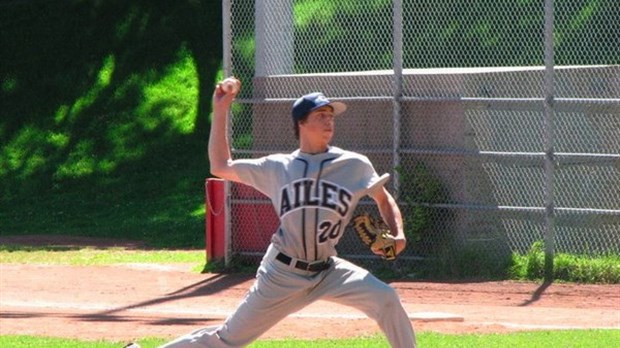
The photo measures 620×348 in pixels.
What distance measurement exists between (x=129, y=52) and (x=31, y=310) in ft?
48.0

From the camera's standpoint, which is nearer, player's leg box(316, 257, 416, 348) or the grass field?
player's leg box(316, 257, 416, 348)

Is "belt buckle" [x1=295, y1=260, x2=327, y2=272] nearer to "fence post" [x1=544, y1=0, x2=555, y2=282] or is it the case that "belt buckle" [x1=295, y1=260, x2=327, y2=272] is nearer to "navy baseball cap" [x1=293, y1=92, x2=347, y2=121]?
"navy baseball cap" [x1=293, y1=92, x2=347, y2=121]

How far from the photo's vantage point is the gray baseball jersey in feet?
23.4

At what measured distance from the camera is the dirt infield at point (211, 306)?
37.4 feet

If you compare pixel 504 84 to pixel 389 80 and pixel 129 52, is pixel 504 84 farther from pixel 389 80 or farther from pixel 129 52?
pixel 129 52

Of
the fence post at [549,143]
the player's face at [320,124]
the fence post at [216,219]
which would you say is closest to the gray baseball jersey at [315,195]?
the player's face at [320,124]

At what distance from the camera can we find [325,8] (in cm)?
2258

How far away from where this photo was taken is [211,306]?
43.0 ft

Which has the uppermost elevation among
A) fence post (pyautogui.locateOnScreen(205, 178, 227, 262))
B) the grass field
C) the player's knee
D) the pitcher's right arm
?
the pitcher's right arm

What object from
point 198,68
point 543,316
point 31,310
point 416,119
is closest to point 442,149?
point 416,119

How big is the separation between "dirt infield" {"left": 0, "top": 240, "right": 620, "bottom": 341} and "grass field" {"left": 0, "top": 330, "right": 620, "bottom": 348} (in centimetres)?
46

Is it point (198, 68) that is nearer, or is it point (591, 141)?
point (591, 141)

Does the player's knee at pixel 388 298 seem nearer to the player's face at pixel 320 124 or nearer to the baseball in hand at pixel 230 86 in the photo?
the player's face at pixel 320 124

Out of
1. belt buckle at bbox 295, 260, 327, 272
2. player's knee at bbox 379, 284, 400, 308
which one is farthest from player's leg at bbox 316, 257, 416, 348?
belt buckle at bbox 295, 260, 327, 272
